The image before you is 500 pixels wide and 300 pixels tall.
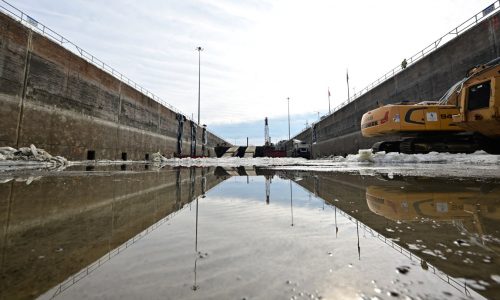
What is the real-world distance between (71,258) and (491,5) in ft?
57.1

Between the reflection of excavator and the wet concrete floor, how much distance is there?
1 cm

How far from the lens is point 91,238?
1.61 m

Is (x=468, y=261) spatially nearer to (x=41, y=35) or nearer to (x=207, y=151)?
(x=41, y=35)

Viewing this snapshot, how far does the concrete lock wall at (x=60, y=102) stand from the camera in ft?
38.3

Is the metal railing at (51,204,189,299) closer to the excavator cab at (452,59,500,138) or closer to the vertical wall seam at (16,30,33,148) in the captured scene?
the excavator cab at (452,59,500,138)

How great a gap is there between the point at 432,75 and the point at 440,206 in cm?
1689

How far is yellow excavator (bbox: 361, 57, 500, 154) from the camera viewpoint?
372 inches

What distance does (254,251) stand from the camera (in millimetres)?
1337

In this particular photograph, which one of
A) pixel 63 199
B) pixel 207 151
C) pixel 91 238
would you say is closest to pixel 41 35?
pixel 63 199

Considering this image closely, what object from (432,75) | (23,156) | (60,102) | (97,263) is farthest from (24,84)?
(432,75)

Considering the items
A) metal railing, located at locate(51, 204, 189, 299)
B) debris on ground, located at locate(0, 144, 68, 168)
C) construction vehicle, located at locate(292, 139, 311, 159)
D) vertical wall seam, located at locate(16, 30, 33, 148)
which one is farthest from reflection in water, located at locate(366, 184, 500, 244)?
construction vehicle, located at locate(292, 139, 311, 159)

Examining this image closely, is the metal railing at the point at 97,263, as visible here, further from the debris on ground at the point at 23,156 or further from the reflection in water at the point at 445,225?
the debris on ground at the point at 23,156

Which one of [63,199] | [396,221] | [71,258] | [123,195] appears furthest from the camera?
[123,195]

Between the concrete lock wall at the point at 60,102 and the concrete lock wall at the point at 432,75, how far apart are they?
62.6 ft
